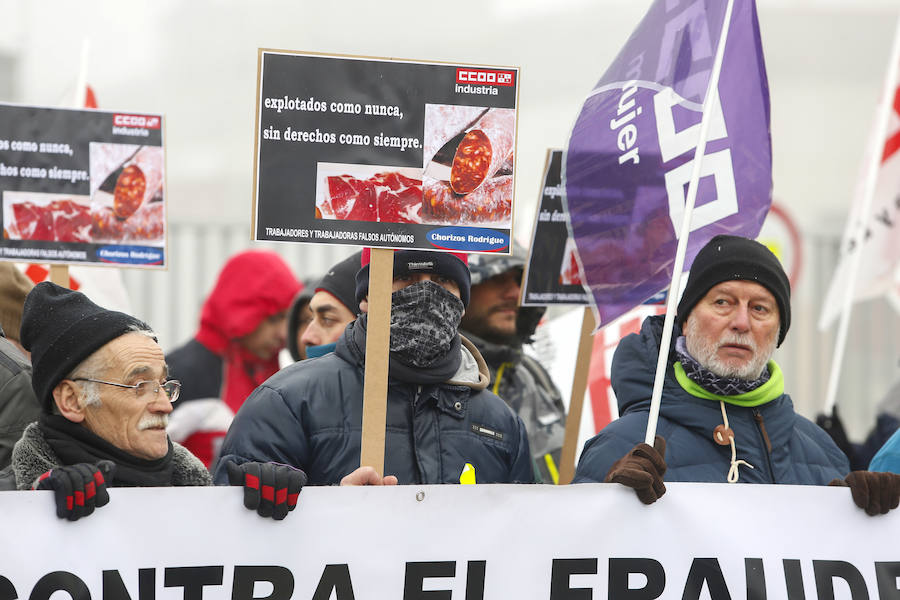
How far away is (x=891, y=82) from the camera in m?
5.45

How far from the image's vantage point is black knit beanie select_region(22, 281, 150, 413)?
2736 mm

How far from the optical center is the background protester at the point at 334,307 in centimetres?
424

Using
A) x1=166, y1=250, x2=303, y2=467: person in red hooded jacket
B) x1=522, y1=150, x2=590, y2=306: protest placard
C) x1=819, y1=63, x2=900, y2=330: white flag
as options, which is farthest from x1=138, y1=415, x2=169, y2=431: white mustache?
x1=819, y1=63, x2=900, y2=330: white flag

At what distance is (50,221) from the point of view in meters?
3.61

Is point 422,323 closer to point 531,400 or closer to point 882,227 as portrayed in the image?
point 531,400

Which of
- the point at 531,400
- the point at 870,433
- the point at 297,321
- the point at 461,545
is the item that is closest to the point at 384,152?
the point at 461,545

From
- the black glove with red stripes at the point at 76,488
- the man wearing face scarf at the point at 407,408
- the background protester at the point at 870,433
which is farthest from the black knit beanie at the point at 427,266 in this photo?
the background protester at the point at 870,433

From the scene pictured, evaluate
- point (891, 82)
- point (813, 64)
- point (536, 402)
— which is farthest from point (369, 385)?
point (813, 64)

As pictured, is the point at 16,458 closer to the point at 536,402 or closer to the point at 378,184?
the point at 378,184

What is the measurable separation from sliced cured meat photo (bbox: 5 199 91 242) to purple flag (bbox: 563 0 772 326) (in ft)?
4.76

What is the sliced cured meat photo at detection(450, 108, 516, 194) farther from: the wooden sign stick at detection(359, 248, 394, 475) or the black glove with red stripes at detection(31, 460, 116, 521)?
the black glove with red stripes at detection(31, 460, 116, 521)

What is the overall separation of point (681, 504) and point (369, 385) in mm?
777

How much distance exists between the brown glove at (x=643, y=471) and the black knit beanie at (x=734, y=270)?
702 mm

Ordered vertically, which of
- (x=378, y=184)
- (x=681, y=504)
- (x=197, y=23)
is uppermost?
(x=197, y=23)
